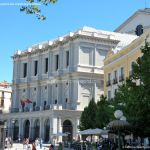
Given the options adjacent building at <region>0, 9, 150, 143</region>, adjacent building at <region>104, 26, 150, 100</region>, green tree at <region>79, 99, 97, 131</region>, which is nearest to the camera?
adjacent building at <region>104, 26, 150, 100</region>

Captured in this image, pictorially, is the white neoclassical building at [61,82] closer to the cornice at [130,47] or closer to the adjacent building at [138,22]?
the adjacent building at [138,22]

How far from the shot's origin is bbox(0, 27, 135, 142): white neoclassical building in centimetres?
6931

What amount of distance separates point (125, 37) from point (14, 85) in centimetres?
2423

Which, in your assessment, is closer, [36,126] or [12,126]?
[36,126]

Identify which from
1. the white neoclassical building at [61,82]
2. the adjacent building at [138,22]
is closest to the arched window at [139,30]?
the adjacent building at [138,22]

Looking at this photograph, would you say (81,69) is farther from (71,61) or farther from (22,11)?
(22,11)

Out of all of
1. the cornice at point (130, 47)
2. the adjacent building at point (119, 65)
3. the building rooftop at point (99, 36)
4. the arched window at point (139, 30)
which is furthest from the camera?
the arched window at point (139, 30)

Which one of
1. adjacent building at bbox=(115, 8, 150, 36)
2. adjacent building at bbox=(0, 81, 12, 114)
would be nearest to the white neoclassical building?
adjacent building at bbox=(115, 8, 150, 36)

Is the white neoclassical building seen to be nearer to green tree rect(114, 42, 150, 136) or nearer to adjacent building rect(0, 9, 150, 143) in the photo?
adjacent building rect(0, 9, 150, 143)

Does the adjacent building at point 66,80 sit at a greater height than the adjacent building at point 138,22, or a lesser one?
lesser

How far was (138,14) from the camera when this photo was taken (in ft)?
234

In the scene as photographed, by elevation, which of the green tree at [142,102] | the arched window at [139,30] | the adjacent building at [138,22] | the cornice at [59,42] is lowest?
the green tree at [142,102]

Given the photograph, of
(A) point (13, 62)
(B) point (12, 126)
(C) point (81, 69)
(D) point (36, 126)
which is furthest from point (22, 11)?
(A) point (13, 62)

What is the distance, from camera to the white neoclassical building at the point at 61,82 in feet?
227
